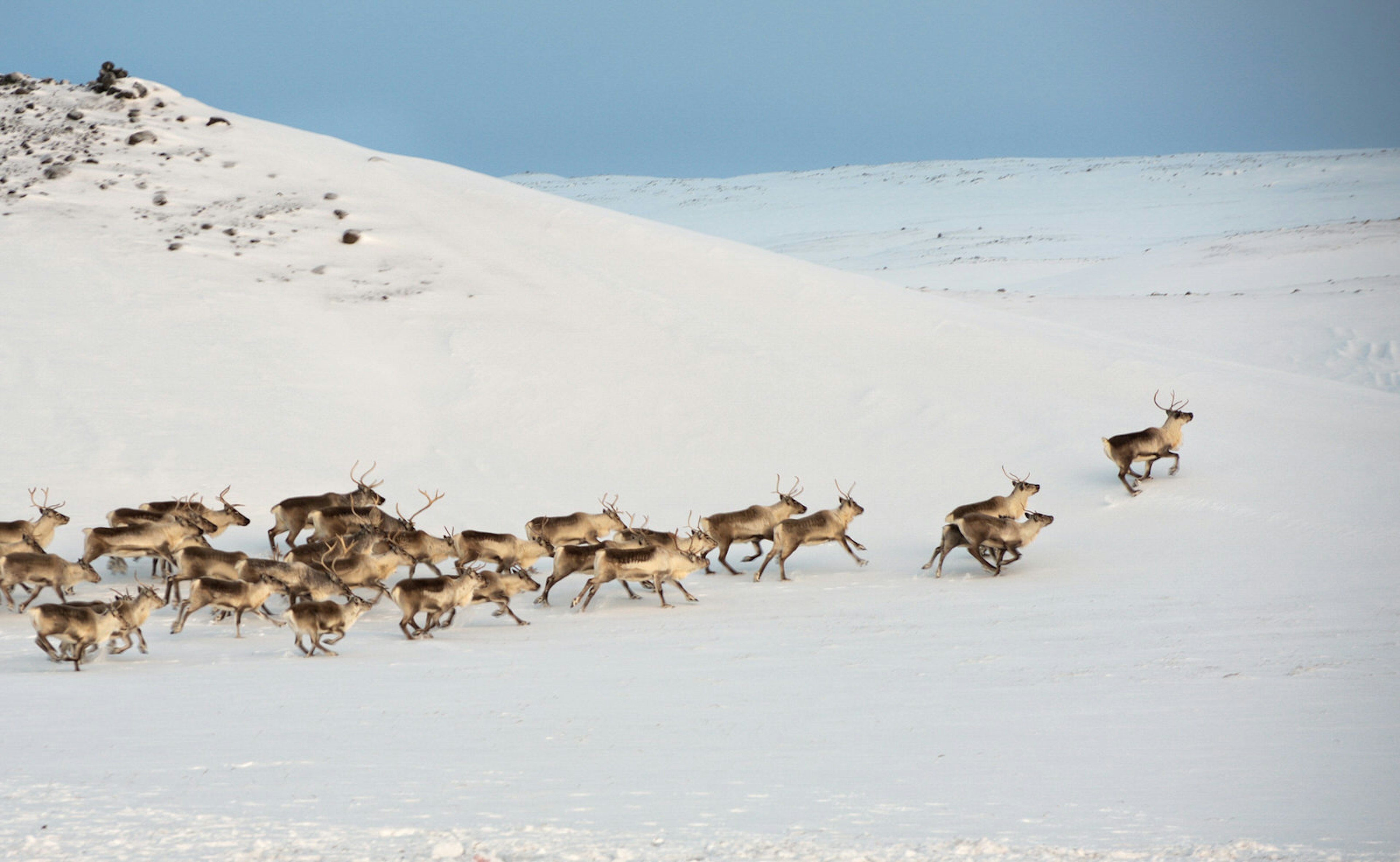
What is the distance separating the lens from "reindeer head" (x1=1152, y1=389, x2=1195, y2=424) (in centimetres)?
1722

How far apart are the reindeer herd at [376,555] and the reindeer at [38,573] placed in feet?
0.05

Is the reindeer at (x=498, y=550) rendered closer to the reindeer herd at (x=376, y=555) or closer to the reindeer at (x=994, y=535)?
the reindeer herd at (x=376, y=555)

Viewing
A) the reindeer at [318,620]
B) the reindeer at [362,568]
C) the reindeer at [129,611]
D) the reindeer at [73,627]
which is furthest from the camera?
the reindeer at [362,568]

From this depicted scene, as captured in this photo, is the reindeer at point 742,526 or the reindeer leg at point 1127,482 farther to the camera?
the reindeer leg at point 1127,482

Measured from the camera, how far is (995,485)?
17453 mm

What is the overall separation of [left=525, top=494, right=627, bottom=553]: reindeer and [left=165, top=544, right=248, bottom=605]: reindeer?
351cm

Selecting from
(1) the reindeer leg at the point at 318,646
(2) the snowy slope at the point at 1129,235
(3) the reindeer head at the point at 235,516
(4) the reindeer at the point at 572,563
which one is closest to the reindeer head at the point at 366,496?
(3) the reindeer head at the point at 235,516

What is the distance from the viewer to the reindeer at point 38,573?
12391mm

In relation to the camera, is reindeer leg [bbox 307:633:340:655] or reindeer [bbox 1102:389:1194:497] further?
reindeer [bbox 1102:389:1194:497]

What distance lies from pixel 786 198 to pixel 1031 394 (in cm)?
7434

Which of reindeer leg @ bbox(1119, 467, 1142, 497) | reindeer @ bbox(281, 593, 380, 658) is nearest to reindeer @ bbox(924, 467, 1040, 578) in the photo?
reindeer leg @ bbox(1119, 467, 1142, 497)

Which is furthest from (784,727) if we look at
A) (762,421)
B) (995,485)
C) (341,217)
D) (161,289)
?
(341,217)

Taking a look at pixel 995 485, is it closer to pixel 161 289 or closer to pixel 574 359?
pixel 574 359

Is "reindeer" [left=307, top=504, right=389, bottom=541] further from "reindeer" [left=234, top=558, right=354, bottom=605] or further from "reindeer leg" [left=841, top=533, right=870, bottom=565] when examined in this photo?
"reindeer leg" [left=841, top=533, right=870, bottom=565]
